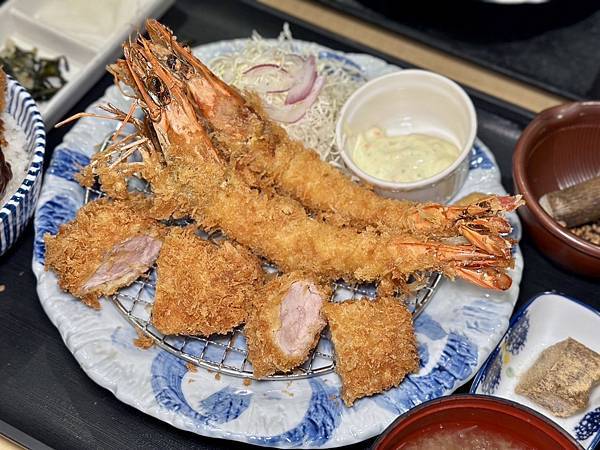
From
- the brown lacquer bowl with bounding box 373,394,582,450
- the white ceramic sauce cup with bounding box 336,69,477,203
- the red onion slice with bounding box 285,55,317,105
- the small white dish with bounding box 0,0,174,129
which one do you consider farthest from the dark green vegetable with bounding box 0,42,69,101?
the brown lacquer bowl with bounding box 373,394,582,450

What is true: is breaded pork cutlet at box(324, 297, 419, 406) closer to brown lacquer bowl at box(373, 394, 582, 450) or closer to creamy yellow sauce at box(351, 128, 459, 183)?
brown lacquer bowl at box(373, 394, 582, 450)

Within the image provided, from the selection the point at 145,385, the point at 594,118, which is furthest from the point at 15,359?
the point at 594,118

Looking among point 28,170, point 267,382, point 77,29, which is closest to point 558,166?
point 267,382

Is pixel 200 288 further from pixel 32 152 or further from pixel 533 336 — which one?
pixel 533 336

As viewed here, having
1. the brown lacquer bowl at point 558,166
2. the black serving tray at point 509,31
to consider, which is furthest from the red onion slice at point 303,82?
the brown lacquer bowl at point 558,166

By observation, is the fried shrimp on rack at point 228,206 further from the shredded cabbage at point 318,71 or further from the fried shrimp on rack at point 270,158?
the shredded cabbage at point 318,71

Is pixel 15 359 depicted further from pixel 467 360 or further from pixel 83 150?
A: pixel 467 360
